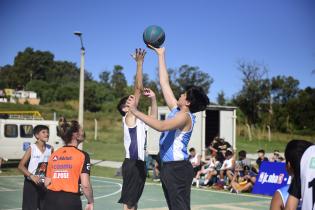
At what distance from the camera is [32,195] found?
6535 millimetres

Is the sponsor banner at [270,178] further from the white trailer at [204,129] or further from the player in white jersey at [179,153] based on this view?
the player in white jersey at [179,153]

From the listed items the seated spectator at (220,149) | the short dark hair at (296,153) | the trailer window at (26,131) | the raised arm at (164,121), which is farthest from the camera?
the trailer window at (26,131)

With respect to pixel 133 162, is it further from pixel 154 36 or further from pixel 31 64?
pixel 31 64

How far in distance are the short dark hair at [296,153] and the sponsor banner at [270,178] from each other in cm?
1068

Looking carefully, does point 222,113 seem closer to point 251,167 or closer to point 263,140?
point 251,167

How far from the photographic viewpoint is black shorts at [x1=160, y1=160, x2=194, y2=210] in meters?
5.00

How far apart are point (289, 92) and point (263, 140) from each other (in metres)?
31.4

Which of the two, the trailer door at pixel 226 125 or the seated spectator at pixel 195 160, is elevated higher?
the trailer door at pixel 226 125

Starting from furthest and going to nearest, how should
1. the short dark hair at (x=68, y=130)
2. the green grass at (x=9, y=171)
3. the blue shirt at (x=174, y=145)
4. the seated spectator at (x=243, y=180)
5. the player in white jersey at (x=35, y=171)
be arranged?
the green grass at (x=9, y=171) < the seated spectator at (x=243, y=180) < the player in white jersey at (x=35, y=171) < the blue shirt at (x=174, y=145) < the short dark hair at (x=68, y=130)

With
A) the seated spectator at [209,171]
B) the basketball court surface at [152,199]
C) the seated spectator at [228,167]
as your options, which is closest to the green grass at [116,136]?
the seated spectator at [209,171]

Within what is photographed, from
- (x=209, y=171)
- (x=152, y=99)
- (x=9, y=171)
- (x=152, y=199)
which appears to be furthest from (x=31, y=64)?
(x=152, y=99)

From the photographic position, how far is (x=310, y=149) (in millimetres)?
2988

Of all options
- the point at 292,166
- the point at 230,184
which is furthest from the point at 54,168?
the point at 230,184

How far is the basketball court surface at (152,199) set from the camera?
10891 mm
